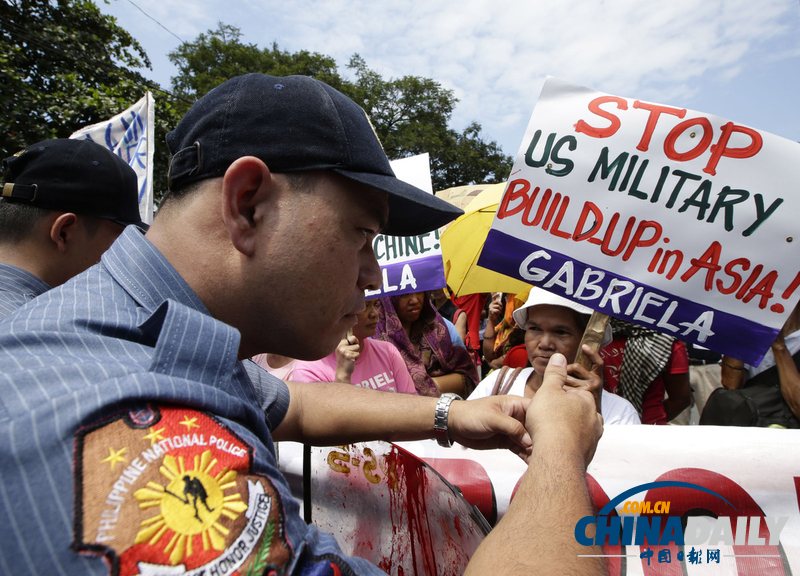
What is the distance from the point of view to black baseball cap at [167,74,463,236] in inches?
40.3

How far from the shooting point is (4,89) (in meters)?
8.23

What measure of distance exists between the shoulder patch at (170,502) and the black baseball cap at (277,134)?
55cm

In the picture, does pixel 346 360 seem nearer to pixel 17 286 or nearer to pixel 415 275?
pixel 415 275

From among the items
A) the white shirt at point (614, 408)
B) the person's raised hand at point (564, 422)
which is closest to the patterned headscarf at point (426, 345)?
the white shirt at point (614, 408)

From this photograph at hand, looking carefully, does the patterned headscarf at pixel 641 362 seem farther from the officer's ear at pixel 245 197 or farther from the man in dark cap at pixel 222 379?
the officer's ear at pixel 245 197

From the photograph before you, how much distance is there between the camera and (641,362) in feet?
11.4

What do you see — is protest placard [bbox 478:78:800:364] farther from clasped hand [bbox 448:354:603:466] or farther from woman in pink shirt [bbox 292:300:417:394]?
woman in pink shirt [bbox 292:300:417:394]

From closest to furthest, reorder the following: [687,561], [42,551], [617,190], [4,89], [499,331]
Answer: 1. [42,551]
2. [687,561]
3. [617,190]
4. [499,331]
5. [4,89]

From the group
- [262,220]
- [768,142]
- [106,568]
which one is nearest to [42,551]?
[106,568]

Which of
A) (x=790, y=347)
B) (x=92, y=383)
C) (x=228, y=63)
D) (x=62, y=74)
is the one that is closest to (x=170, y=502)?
(x=92, y=383)

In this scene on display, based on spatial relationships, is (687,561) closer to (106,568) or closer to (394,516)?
(394,516)

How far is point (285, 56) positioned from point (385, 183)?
1161 inches

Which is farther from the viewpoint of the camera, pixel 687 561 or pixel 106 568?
pixel 687 561

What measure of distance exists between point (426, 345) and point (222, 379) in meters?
3.57
